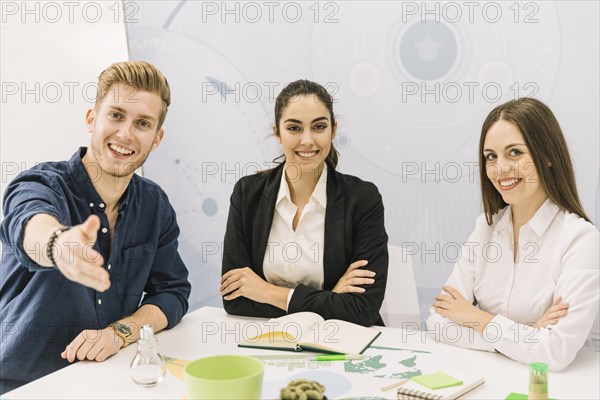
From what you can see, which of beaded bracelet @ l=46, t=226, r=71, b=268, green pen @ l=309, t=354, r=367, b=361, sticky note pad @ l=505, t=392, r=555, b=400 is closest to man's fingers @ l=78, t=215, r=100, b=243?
beaded bracelet @ l=46, t=226, r=71, b=268

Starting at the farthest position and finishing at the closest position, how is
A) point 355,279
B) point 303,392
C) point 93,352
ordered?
point 355,279, point 93,352, point 303,392

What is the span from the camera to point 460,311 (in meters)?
1.64

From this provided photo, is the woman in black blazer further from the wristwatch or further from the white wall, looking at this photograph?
the white wall

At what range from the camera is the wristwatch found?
1.56m

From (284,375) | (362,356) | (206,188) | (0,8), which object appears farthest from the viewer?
(206,188)

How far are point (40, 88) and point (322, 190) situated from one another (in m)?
1.70

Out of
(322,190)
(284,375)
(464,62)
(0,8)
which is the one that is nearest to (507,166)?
(322,190)

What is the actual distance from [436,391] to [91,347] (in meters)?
0.82

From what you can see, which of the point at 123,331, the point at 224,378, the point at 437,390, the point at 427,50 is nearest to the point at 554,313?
the point at 437,390

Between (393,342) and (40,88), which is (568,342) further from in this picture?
(40,88)

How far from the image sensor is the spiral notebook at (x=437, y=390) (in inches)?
47.5

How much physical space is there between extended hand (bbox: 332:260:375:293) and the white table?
18cm

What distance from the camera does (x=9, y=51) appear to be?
292 cm

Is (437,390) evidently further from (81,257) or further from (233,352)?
(81,257)
